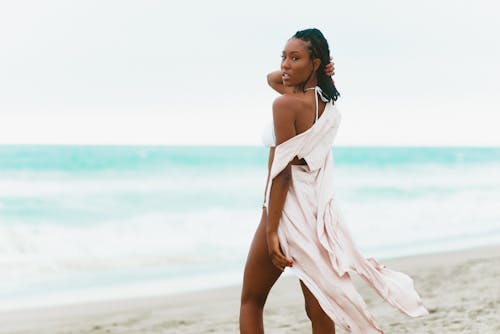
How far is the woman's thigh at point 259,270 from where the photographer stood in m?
3.14

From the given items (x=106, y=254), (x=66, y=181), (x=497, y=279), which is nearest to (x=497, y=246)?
(x=497, y=279)

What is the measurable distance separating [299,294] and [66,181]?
1657cm

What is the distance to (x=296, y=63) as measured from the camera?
298 centimetres

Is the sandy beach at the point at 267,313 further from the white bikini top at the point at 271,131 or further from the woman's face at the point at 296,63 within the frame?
the woman's face at the point at 296,63

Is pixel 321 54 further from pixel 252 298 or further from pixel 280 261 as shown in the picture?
pixel 252 298

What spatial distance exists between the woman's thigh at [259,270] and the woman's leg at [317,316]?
0.15m

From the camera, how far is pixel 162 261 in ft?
32.3

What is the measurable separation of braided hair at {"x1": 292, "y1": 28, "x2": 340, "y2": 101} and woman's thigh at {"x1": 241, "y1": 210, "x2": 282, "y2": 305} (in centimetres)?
60

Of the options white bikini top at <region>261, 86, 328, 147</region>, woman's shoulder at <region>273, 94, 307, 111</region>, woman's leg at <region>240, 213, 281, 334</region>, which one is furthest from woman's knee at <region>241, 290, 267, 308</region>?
woman's shoulder at <region>273, 94, 307, 111</region>

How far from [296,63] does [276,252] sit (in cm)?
77

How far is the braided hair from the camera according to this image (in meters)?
2.98

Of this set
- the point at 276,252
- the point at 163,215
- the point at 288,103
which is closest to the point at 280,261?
the point at 276,252

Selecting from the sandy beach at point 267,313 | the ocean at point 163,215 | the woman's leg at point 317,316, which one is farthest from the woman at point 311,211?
the ocean at point 163,215

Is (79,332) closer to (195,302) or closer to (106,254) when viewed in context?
(195,302)
